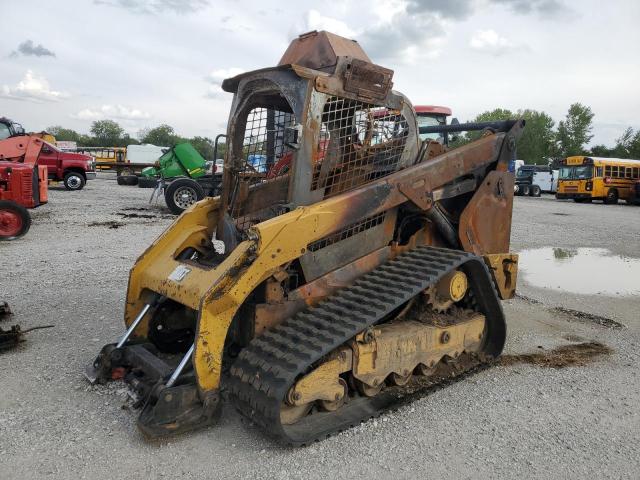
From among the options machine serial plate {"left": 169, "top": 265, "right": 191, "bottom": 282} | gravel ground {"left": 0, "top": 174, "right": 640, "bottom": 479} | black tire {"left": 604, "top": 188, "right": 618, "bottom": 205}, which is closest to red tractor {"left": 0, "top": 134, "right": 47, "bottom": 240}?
gravel ground {"left": 0, "top": 174, "right": 640, "bottom": 479}

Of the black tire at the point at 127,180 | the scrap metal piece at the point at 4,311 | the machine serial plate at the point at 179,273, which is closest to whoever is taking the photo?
the machine serial plate at the point at 179,273

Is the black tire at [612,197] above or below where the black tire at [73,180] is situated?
below

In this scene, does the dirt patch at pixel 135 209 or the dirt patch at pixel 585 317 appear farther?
the dirt patch at pixel 135 209

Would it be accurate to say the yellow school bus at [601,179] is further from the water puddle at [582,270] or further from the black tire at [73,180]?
the black tire at [73,180]

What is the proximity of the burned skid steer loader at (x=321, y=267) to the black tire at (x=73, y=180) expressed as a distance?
21.0 metres

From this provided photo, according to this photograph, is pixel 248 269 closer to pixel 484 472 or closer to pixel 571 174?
pixel 484 472

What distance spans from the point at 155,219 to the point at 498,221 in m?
10.7

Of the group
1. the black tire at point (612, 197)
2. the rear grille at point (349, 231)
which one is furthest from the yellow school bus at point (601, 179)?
the rear grille at point (349, 231)

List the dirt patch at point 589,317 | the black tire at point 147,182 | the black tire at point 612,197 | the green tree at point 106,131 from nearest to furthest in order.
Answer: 1. the dirt patch at point 589,317
2. the black tire at point 147,182
3. the black tire at point 612,197
4. the green tree at point 106,131

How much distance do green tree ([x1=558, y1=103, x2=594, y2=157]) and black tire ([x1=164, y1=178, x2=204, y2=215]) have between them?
67.8 metres

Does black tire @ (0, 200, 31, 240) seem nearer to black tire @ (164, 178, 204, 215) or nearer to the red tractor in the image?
the red tractor

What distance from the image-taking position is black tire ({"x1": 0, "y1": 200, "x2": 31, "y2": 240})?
10.2m

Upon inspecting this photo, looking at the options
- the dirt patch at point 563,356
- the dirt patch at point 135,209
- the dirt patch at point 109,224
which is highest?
the dirt patch at point 135,209

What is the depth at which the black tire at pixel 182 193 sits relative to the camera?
48.6ft
